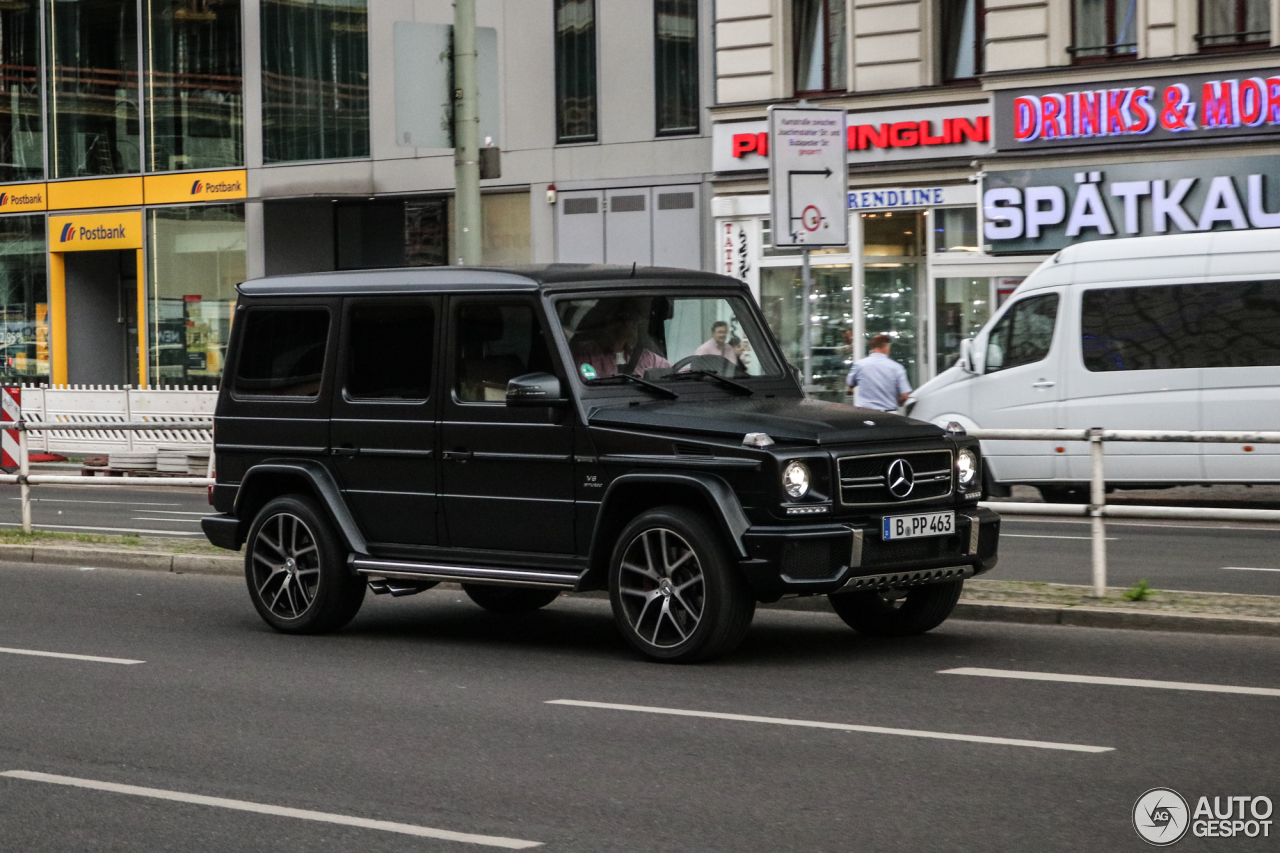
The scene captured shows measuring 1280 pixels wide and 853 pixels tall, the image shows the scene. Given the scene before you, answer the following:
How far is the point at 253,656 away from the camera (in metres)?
9.80

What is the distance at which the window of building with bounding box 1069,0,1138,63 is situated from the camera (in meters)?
23.9

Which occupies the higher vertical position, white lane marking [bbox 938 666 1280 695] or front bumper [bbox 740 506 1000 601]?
front bumper [bbox 740 506 1000 601]

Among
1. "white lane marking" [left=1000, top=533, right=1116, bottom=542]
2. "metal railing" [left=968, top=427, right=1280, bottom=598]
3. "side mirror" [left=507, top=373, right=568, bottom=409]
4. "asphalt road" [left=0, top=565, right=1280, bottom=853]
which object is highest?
"side mirror" [left=507, top=373, right=568, bottom=409]

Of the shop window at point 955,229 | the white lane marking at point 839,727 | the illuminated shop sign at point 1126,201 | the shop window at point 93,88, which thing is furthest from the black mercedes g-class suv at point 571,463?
the shop window at point 93,88

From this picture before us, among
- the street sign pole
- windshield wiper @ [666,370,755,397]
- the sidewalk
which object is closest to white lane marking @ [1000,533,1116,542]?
the street sign pole

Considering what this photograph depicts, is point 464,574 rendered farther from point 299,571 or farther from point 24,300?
point 24,300

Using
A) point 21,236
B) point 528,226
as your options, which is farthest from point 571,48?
point 21,236

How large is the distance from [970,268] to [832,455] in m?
17.4

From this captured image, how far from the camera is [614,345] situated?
31.9ft

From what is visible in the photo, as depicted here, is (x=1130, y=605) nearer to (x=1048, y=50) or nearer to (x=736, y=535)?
(x=736, y=535)

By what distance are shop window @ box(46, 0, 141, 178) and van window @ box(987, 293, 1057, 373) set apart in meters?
21.0

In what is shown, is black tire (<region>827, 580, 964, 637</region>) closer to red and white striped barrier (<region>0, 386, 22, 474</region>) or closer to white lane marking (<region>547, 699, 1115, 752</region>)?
white lane marking (<region>547, 699, 1115, 752</region>)

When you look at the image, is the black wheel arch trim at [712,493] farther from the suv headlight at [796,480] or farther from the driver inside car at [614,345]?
the driver inside car at [614,345]

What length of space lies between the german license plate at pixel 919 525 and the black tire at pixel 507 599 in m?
3.05
